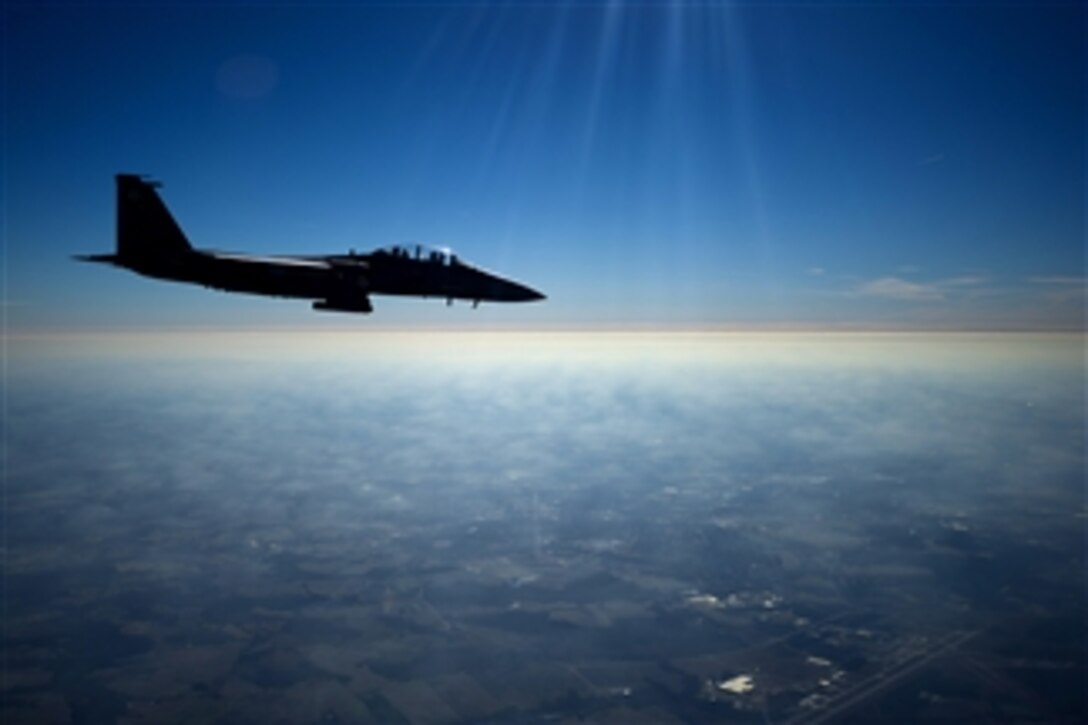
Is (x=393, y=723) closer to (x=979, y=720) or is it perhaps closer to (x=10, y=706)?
(x=10, y=706)

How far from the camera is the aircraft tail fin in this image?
12.1 m

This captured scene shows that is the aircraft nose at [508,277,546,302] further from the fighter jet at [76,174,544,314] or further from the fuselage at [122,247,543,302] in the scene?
the fighter jet at [76,174,544,314]

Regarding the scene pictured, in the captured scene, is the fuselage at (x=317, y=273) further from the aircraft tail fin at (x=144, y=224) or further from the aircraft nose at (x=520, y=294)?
the aircraft nose at (x=520, y=294)

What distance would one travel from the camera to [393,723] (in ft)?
639

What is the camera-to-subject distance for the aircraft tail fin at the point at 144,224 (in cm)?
1206

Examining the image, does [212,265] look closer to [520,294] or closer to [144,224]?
[144,224]

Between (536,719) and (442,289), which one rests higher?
(442,289)

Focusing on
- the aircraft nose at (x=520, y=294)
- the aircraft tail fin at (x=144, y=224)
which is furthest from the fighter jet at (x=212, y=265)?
the aircraft nose at (x=520, y=294)

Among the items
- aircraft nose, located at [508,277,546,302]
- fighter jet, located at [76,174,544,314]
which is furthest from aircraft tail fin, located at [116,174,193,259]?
aircraft nose, located at [508,277,546,302]

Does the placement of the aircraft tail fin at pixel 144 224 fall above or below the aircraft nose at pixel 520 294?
above

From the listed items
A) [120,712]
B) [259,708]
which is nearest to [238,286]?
[259,708]

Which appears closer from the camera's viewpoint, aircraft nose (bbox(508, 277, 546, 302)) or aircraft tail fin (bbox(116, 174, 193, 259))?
aircraft tail fin (bbox(116, 174, 193, 259))

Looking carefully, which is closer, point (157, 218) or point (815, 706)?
point (157, 218)

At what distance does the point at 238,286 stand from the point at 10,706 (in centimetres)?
28427
